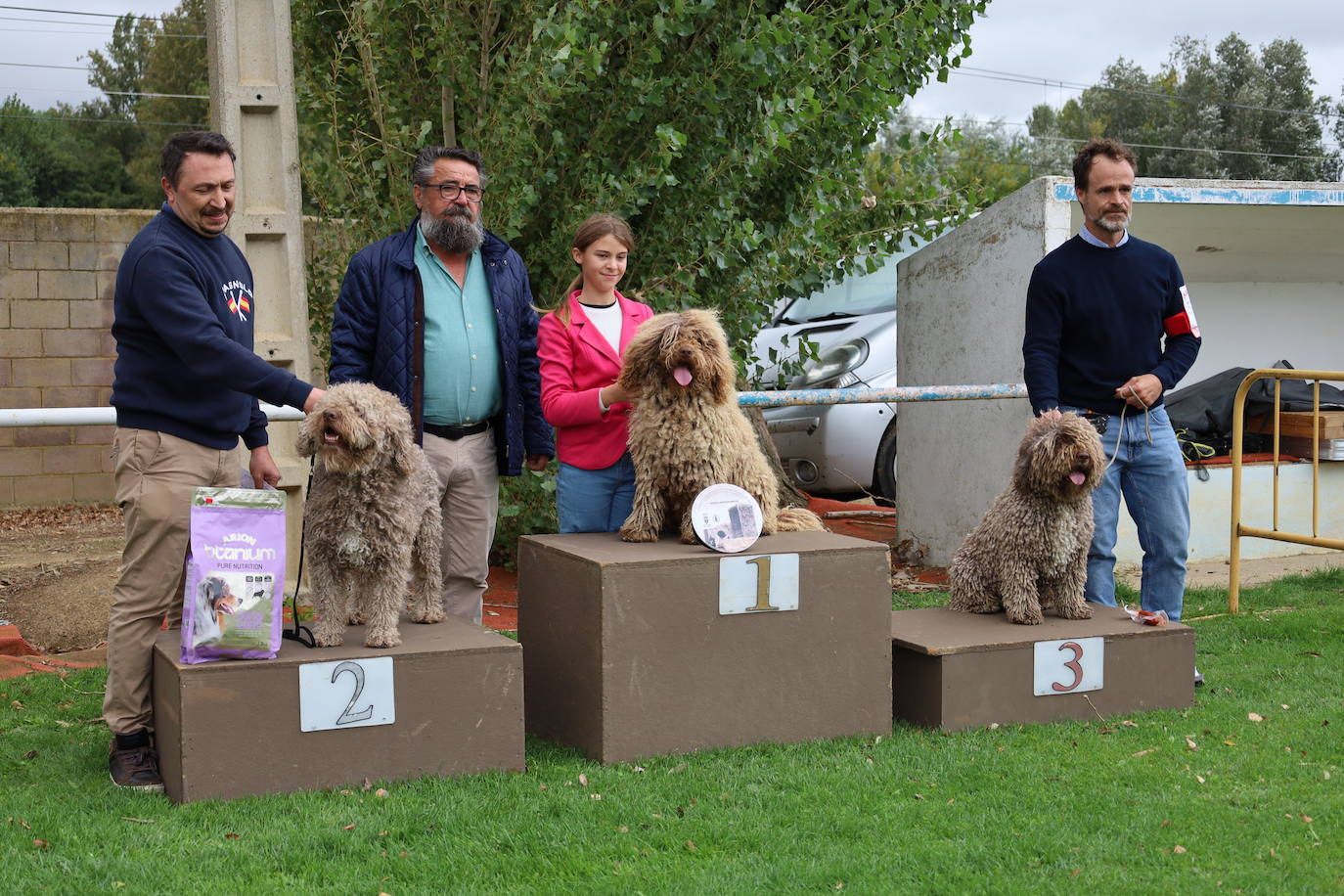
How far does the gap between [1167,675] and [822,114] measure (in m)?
4.13

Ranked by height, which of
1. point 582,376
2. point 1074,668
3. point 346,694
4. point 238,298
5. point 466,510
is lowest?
point 1074,668

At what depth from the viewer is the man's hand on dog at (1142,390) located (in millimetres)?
4836

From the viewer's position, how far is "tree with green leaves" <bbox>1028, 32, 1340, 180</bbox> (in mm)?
40750

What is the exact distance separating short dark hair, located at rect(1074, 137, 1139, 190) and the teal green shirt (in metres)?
2.45

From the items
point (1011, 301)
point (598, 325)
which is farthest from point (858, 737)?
point (1011, 301)

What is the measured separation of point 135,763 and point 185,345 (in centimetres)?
138

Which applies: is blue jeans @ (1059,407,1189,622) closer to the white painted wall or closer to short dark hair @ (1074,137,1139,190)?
short dark hair @ (1074,137,1139,190)

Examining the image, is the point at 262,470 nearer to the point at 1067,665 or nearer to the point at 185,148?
the point at 185,148

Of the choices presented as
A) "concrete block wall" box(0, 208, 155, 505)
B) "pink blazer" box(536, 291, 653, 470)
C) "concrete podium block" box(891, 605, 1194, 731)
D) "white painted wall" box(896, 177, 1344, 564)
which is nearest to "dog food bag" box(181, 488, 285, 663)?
"pink blazer" box(536, 291, 653, 470)

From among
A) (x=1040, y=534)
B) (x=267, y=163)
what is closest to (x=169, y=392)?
(x=1040, y=534)

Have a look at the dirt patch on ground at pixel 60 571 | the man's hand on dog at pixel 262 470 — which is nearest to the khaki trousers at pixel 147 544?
the man's hand on dog at pixel 262 470

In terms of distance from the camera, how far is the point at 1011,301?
777 centimetres

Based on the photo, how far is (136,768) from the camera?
13.0ft

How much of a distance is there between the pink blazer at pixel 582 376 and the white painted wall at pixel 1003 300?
376cm
